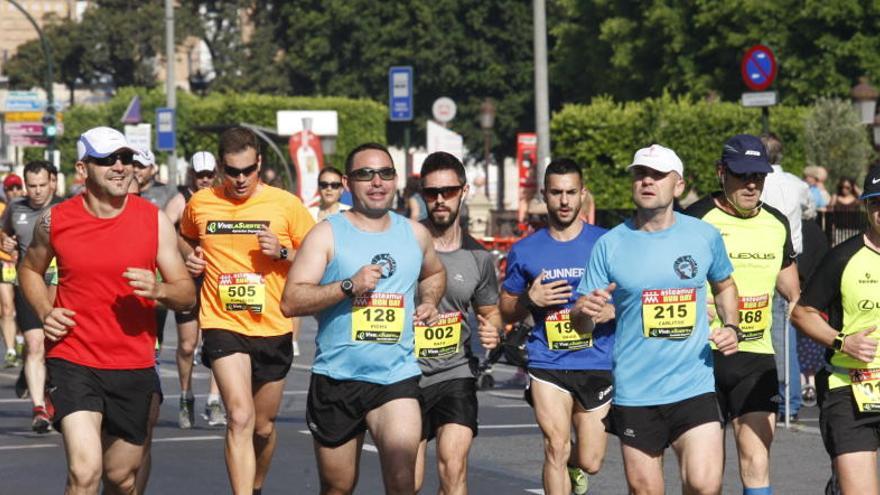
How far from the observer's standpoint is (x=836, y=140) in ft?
124

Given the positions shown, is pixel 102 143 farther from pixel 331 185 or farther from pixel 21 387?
pixel 21 387

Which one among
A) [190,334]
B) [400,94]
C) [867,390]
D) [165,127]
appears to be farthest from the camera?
[165,127]

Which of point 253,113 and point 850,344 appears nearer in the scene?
point 850,344

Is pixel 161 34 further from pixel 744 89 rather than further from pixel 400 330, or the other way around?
pixel 400 330

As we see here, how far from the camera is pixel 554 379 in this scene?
1012 cm

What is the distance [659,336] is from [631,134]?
71.2 feet

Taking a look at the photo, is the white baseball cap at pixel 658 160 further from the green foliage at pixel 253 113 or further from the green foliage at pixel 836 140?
the green foliage at pixel 253 113

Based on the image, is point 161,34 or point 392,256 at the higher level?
point 161,34

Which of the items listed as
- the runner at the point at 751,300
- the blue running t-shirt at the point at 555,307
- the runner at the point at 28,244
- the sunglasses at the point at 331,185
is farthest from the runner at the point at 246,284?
the sunglasses at the point at 331,185

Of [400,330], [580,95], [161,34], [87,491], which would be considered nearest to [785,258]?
[400,330]

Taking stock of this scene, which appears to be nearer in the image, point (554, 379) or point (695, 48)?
point (554, 379)

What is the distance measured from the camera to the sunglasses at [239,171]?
34.4ft

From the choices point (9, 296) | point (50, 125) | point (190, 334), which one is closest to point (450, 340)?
point (190, 334)

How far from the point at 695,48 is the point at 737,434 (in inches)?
1715
